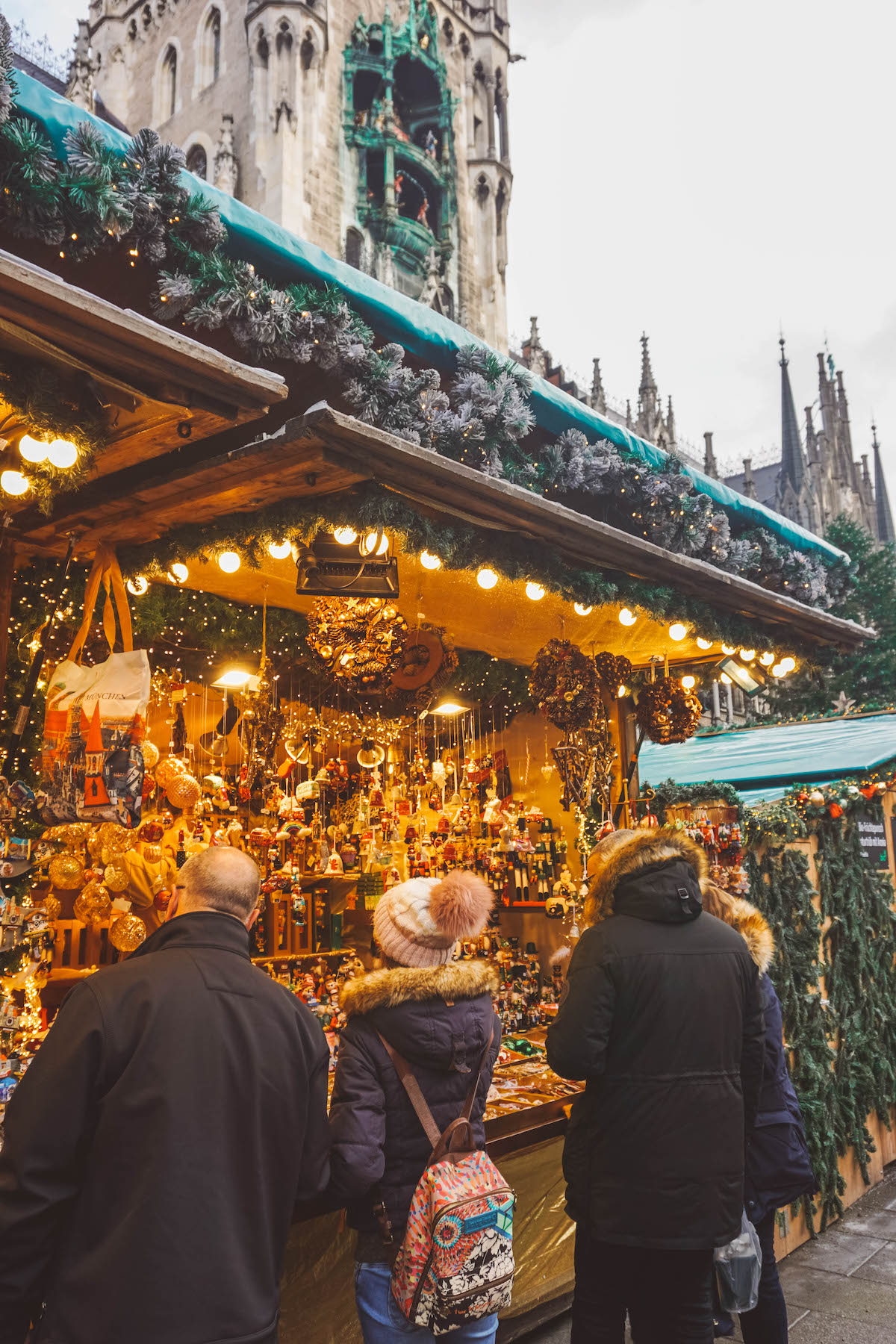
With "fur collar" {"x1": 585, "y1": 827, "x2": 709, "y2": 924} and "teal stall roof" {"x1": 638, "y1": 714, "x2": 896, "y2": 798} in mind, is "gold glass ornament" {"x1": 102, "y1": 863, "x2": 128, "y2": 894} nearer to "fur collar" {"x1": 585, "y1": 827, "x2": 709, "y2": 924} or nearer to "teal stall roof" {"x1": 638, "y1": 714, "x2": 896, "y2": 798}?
"fur collar" {"x1": 585, "y1": 827, "x2": 709, "y2": 924}

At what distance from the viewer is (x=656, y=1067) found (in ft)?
8.96

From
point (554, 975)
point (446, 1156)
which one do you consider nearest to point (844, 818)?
point (554, 975)

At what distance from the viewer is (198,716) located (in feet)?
21.9

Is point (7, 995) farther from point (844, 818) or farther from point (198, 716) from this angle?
point (844, 818)

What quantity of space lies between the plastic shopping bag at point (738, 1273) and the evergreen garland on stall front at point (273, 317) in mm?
3159

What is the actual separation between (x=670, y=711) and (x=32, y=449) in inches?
185

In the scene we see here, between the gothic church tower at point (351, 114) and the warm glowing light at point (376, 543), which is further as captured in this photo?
the gothic church tower at point (351, 114)

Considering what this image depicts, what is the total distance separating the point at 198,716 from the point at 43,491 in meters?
3.67

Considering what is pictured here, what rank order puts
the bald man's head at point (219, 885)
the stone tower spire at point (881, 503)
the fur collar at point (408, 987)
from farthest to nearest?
the stone tower spire at point (881, 503) → the fur collar at point (408, 987) → the bald man's head at point (219, 885)

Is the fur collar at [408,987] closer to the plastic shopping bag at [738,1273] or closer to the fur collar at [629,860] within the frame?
the fur collar at [629,860]

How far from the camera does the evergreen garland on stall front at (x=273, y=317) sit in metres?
2.63

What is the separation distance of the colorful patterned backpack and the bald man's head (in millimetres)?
677

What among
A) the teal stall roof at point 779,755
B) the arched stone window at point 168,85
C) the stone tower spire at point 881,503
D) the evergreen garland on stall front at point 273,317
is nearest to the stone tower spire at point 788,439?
the stone tower spire at point 881,503

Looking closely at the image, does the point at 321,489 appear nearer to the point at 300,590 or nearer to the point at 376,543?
the point at 376,543
